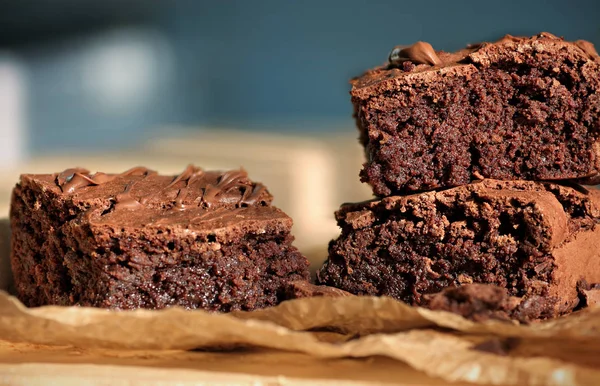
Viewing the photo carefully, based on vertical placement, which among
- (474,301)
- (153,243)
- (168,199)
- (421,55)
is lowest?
(474,301)

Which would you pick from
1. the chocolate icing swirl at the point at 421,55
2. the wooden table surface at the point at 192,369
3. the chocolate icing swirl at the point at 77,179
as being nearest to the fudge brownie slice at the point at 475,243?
the chocolate icing swirl at the point at 421,55

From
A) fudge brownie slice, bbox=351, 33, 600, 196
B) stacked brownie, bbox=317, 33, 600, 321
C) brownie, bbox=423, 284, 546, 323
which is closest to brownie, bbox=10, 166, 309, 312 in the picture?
stacked brownie, bbox=317, 33, 600, 321

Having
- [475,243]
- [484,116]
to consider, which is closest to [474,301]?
[475,243]

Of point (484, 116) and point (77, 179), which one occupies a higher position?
point (484, 116)

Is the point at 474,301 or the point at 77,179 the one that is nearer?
the point at 474,301

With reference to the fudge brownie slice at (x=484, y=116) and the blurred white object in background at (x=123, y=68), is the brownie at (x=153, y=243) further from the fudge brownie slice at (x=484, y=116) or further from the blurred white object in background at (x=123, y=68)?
the blurred white object in background at (x=123, y=68)

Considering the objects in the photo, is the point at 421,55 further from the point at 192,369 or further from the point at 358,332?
the point at 192,369

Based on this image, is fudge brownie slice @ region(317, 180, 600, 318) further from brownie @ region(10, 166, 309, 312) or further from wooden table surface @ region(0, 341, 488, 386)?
wooden table surface @ region(0, 341, 488, 386)

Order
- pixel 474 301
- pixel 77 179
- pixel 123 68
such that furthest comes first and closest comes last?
pixel 123 68 → pixel 77 179 → pixel 474 301
